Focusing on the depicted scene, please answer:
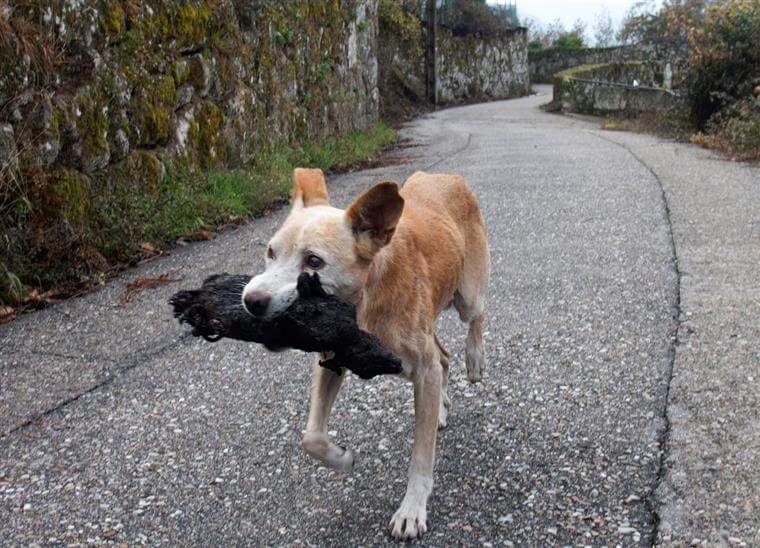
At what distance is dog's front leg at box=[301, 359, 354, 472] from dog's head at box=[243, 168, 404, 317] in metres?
0.48

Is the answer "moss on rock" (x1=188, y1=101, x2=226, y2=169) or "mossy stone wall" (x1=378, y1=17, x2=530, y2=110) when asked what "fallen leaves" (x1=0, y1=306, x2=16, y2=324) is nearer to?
"moss on rock" (x1=188, y1=101, x2=226, y2=169)

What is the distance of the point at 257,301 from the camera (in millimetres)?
3020

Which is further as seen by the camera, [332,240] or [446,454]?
[446,454]

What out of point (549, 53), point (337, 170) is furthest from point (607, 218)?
point (549, 53)

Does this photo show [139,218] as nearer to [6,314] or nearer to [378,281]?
[6,314]

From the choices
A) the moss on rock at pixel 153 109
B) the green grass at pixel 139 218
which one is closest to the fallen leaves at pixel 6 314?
the green grass at pixel 139 218

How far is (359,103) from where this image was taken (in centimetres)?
1758

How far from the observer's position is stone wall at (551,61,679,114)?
23.9 metres

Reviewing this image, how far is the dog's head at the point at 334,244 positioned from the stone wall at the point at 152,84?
3.96 metres

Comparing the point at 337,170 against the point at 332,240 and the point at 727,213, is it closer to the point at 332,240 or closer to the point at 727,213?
the point at 727,213

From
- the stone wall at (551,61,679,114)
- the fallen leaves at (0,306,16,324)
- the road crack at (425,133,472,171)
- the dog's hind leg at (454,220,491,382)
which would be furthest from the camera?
the stone wall at (551,61,679,114)

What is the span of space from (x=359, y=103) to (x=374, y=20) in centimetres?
289

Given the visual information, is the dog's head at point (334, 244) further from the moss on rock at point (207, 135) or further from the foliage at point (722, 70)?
the foliage at point (722, 70)

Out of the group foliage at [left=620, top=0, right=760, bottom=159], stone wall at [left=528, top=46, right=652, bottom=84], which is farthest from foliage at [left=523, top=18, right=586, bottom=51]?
foliage at [left=620, top=0, right=760, bottom=159]
